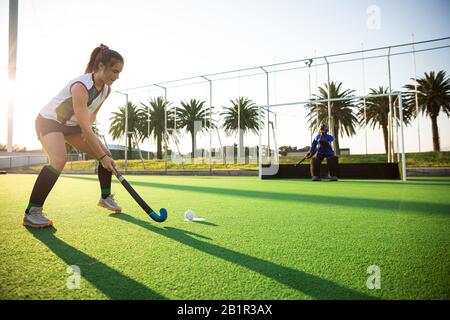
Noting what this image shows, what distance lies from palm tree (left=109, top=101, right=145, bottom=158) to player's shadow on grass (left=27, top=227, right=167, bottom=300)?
128 ft

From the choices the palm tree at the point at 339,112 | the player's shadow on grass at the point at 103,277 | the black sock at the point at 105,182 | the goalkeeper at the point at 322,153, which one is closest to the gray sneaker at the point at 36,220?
the player's shadow on grass at the point at 103,277

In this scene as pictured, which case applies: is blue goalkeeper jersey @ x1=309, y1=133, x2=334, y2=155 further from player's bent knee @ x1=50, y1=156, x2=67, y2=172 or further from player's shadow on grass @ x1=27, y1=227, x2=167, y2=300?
player's shadow on grass @ x1=27, y1=227, x2=167, y2=300

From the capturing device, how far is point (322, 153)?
1023cm

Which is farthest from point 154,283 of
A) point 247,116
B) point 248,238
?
point 247,116

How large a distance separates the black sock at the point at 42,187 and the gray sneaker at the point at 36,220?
55 mm

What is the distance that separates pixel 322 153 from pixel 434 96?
1098 inches

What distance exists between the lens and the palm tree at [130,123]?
3903 centimetres

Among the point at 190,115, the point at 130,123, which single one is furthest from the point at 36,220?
the point at 130,123

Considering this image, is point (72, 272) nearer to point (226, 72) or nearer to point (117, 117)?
point (226, 72)

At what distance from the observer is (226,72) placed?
2083 centimetres

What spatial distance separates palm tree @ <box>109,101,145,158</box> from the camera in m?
39.0

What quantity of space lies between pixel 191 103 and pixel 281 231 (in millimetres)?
34951

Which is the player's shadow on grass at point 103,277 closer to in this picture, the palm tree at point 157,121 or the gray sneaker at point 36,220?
the gray sneaker at point 36,220

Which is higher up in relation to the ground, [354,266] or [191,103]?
[191,103]
